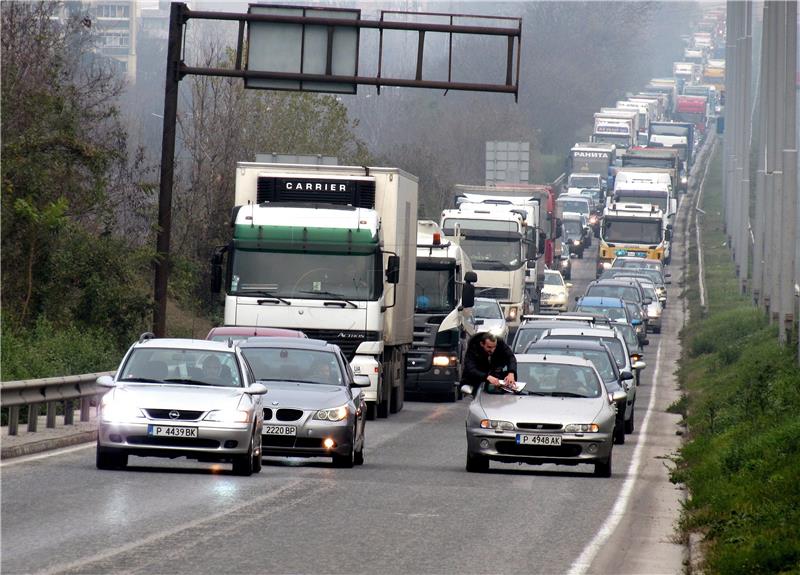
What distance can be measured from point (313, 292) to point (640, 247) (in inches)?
2100

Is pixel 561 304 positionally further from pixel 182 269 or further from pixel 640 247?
pixel 182 269

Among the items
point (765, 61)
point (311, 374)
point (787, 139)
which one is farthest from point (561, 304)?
point (311, 374)

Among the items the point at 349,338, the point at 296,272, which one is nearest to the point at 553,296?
the point at 349,338

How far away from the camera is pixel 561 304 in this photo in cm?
6838

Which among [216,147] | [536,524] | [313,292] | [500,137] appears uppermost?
[500,137]

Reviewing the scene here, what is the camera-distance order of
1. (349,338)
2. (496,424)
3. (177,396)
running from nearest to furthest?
1. (177,396)
2. (496,424)
3. (349,338)

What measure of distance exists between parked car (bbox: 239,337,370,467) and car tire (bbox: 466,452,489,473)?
1265mm

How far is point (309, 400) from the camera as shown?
20172mm

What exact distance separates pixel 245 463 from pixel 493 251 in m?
29.6

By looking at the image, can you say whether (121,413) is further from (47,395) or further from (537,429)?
(47,395)

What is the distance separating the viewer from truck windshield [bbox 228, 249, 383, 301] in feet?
92.8

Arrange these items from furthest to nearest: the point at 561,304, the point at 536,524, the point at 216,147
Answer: the point at 561,304, the point at 216,147, the point at 536,524

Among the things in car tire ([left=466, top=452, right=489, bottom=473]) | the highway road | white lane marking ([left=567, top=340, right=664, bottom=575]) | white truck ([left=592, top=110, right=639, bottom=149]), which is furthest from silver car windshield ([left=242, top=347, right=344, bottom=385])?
white truck ([left=592, top=110, right=639, bottom=149])

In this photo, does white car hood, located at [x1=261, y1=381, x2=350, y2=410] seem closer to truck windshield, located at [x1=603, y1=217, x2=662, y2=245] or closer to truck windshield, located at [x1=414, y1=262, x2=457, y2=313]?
truck windshield, located at [x1=414, y1=262, x2=457, y2=313]
